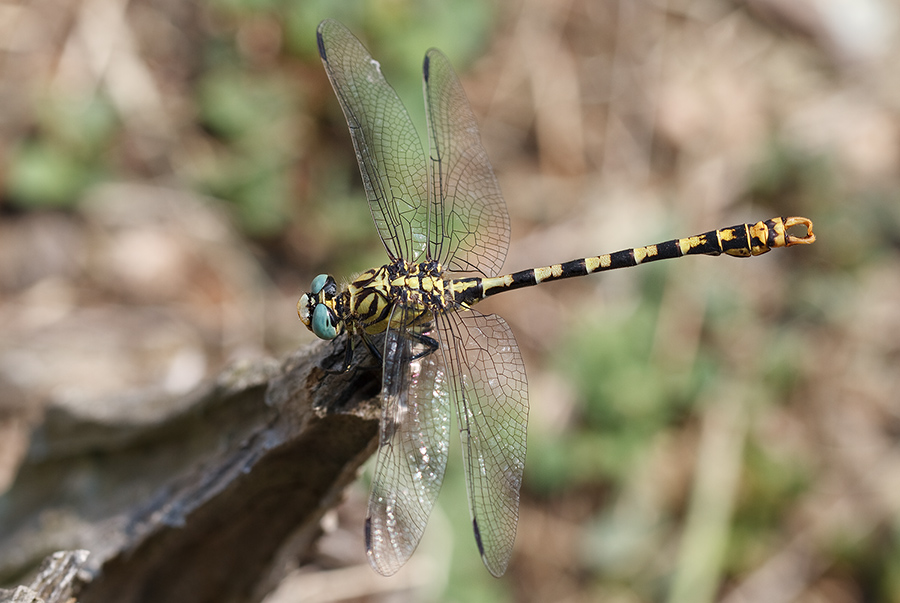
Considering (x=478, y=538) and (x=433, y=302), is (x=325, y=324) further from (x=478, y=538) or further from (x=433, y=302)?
(x=478, y=538)

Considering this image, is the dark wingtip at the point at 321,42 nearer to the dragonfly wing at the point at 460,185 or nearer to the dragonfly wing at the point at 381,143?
the dragonfly wing at the point at 381,143

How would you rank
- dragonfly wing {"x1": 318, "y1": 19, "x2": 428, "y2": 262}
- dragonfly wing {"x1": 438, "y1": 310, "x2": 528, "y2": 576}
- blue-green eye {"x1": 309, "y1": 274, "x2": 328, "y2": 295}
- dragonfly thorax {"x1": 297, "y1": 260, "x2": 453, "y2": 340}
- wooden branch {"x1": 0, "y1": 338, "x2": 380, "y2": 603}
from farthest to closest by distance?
1. dragonfly wing {"x1": 318, "y1": 19, "x2": 428, "y2": 262}
2. blue-green eye {"x1": 309, "y1": 274, "x2": 328, "y2": 295}
3. dragonfly thorax {"x1": 297, "y1": 260, "x2": 453, "y2": 340}
4. dragonfly wing {"x1": 438, "y1": 310, "x2": 528, "y2": 576}
5. wooden branch {"x1": 0, "y1": 338, "x2": 380, "y2": 603}

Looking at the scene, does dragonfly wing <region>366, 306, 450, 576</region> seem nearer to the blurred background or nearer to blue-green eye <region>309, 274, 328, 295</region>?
blue-green eye <region>309, 274, 328, 295</region>

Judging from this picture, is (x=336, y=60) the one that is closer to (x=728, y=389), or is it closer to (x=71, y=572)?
(x=71, y=572)

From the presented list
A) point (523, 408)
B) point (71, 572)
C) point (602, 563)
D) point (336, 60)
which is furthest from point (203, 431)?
point (602, 563)

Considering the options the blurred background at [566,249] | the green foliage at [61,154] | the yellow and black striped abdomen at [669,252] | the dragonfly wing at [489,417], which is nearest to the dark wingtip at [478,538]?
the dragonfly wing at [489,417]

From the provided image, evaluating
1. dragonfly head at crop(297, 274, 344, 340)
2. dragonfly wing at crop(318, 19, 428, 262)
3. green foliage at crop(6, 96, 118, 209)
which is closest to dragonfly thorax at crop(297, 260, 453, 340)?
dragonfly head at crop(297, 274, 344, 340)

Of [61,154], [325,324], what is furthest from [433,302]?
[61,154]

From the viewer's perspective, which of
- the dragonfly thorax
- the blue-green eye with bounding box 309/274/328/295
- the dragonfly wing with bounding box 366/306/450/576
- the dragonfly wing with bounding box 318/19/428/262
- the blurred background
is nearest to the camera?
the dragonfly wing with bounding box 366/306/450/576

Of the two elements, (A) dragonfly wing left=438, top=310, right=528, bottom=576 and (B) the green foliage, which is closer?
(A) dragonfly wing left=438, top=310, right=528, bottom=576

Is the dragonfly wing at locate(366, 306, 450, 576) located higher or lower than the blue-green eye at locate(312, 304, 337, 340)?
lower
